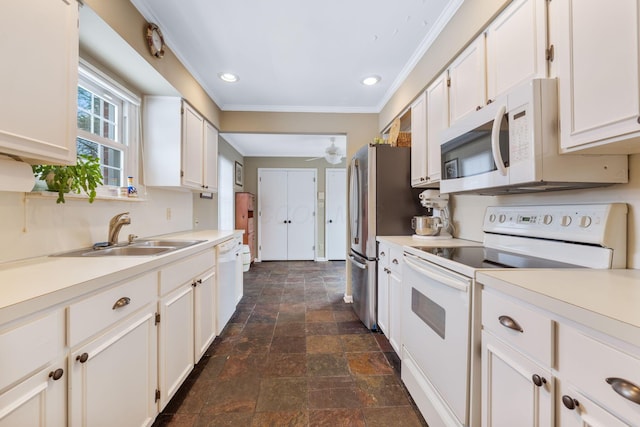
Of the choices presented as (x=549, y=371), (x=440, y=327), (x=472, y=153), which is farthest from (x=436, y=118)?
(x=549, y=371)

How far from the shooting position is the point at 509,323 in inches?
32.4

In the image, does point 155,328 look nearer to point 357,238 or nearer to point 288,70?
point 357,238

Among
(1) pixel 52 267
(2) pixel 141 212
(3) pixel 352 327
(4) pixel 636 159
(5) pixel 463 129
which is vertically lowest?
(3) pixel 352 327

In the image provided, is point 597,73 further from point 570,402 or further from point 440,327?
point 440,327

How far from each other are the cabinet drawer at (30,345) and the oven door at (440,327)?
1.41 meters

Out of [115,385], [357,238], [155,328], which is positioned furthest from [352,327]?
[115,385]

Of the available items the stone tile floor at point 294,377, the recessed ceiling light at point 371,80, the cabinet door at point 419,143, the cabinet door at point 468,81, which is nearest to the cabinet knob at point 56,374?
the stone tile floor at point 294,377

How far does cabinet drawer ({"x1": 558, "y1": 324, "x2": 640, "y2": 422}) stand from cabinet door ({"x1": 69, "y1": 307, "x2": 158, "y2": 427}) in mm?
1449

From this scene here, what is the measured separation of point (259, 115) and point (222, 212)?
6.02ft

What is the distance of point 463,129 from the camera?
142 cm

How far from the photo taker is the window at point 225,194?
13.3ft

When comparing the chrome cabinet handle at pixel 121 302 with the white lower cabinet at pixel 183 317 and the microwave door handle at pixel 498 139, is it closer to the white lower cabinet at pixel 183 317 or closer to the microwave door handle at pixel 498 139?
the white lower cabinet at pixel 183 317

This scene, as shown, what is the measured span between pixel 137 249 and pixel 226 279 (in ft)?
2.70

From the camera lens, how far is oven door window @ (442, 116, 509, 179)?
114 centimetres
